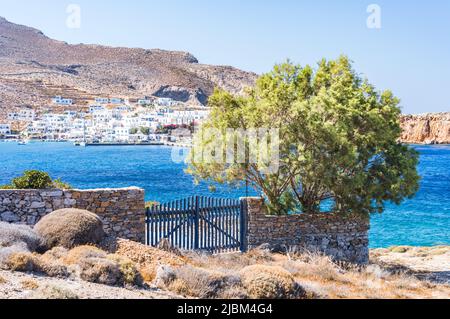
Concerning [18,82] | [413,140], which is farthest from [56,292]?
[18,82]

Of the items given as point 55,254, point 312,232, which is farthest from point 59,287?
point 312,232

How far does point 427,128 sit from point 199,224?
17538 centimetres

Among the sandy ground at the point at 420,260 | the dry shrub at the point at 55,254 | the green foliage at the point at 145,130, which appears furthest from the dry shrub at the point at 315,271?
the green foliage at the point at 145,130

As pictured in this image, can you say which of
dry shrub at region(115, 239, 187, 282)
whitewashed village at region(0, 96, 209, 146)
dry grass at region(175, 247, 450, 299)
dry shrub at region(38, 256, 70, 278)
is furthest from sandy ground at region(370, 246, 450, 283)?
whitewashed village at region(0, 96, 209, 146)

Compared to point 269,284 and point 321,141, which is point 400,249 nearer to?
point 321,141

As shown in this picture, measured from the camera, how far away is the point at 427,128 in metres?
178

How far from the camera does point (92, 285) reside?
378 inches

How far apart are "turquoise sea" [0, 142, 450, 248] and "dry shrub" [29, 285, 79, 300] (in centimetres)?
1148

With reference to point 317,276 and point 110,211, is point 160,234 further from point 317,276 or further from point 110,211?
point 317,276

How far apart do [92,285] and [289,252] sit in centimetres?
895

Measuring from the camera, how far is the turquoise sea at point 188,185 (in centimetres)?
3475

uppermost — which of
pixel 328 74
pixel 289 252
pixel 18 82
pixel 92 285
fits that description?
pixel 18 82

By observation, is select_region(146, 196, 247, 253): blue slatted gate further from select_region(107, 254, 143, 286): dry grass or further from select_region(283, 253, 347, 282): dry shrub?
select_region(107, 254, 143, 286): dry grass

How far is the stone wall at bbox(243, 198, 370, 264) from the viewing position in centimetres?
1769
